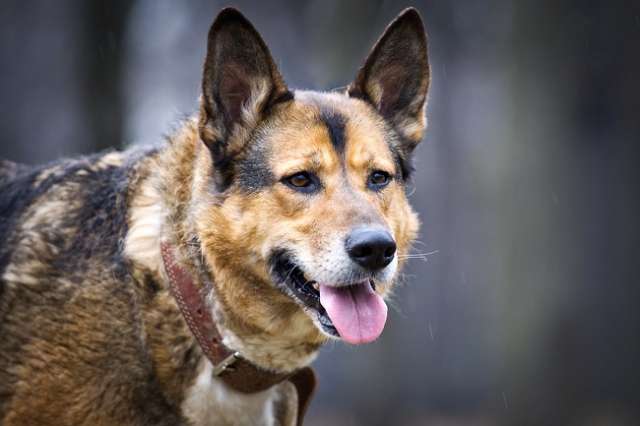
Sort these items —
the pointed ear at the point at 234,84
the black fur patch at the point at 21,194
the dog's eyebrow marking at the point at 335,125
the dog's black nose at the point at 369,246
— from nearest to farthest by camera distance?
the dog's black nose at the point at 369,246
the pointed ear at the point at 234,84
the dog's eyebrow marking at the point at 335,125
the black fur patch at the point at 21,194

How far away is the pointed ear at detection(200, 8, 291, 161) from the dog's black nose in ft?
2.42

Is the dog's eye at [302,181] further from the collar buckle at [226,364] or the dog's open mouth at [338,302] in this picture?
the collar buckle at [226,364]

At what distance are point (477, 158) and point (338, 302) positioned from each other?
7338 millimetres

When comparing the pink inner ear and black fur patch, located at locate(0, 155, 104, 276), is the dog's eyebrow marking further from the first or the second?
black fur patch, located at locate(0, 155, 104, 276)

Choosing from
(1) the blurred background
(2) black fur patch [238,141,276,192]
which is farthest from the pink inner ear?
(1) the blurred background

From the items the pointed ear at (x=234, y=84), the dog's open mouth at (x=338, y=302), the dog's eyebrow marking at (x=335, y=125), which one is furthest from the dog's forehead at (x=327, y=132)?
the dog's open mouth at (x=338, y=302)

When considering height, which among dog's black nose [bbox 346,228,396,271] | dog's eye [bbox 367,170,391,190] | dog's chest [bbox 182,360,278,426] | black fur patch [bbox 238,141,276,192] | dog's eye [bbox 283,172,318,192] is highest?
black fur patch [bbox 238,141,276,192]

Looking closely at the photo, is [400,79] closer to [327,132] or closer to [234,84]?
[327,132]

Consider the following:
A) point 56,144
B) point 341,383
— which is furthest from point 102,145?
point 341,383

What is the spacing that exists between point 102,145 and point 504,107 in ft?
16.7

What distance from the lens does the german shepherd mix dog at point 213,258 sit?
325 centimetres

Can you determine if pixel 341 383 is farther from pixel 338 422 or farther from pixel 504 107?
pixel 504 107

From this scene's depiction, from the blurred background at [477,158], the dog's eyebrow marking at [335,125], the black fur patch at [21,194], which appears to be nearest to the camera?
the dog's eyebrow marking at [335,125]

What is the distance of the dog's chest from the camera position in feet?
11.3
